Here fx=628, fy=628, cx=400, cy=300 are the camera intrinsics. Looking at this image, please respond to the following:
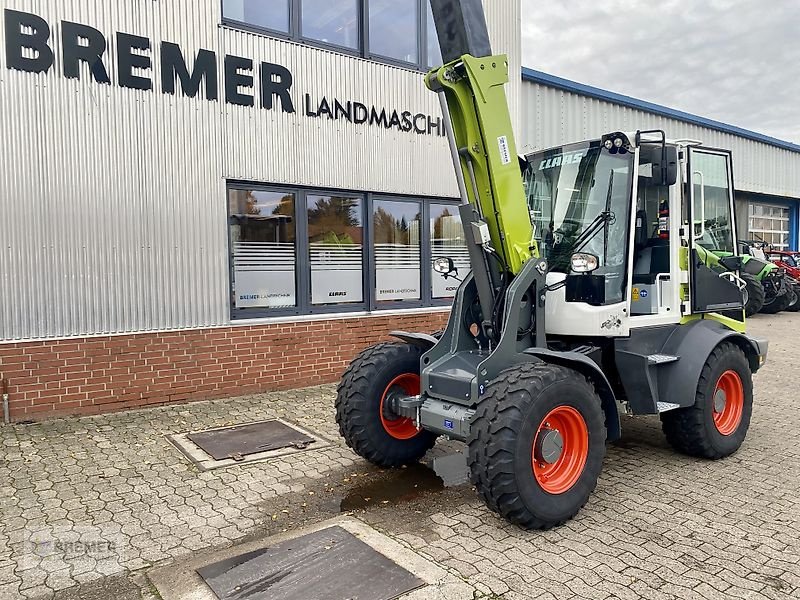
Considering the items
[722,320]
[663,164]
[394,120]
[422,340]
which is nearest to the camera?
[663,164]

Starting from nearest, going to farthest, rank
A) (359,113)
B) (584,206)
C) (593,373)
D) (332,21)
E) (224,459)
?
1. (593,373)
2. (584,206)
3. (224,459)
4. (332,21)
5. (359,113)

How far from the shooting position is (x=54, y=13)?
647 cm

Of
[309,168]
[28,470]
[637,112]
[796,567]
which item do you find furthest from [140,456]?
[637,112]

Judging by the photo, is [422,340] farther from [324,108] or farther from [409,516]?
[324,108]

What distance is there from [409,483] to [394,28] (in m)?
6.79

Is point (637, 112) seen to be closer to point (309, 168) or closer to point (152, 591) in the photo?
point (309, 168)

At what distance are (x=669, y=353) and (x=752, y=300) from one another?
713 cm

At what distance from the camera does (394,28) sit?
909 cm

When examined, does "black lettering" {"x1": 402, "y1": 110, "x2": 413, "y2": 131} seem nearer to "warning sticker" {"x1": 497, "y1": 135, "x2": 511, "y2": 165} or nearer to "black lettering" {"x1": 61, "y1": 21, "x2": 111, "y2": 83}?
"black lettering" {"x1": 61, "y1": 21, "x2": 111, "y2": 83}

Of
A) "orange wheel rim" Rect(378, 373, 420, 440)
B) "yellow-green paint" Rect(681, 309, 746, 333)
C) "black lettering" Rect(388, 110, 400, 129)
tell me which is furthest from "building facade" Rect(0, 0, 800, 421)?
"yellow-green paint" Rect(681, 309, 746, 333)

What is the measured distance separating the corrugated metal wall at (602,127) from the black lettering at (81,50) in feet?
21.9

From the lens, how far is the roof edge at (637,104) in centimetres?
1115

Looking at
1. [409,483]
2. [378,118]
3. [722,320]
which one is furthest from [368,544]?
[378,118]

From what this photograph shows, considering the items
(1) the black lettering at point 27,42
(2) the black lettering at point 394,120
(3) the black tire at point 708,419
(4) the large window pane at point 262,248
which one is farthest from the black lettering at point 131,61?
(3) the black tire at point 708,419
